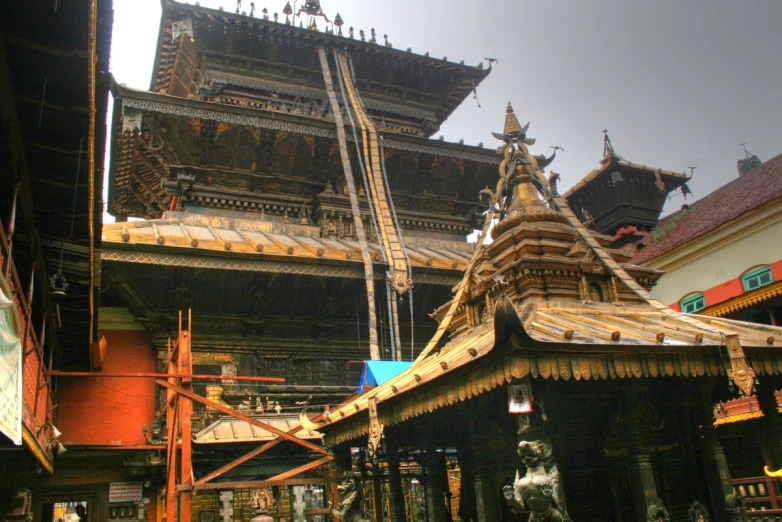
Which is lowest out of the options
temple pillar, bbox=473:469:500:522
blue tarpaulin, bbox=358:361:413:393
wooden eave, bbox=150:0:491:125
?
temple pillar, bbox=473:469:500:522

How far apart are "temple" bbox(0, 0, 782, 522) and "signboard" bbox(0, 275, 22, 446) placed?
2.45ft

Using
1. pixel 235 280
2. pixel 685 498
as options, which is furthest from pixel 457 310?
pixel 235 280

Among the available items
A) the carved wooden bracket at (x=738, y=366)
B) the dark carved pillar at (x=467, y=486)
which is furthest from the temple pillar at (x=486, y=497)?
the carved wooden bracket at (x=738, y=366)

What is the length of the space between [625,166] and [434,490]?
18.4 m

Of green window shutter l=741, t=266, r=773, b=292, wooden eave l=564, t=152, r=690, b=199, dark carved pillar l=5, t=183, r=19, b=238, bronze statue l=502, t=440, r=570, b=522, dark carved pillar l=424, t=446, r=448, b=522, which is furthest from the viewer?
wooden eave l=564, t=152, r=690, b=199

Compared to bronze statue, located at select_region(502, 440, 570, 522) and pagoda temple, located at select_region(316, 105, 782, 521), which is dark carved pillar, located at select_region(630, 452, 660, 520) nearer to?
pagoda temple, located at select_region(316, 105, 782, 521)

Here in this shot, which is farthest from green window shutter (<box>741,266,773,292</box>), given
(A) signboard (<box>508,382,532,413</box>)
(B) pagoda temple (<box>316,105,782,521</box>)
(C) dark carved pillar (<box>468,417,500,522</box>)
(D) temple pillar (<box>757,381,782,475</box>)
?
(A) signboard (<box>508,382,532,413</box>)

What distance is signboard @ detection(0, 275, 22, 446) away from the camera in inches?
221

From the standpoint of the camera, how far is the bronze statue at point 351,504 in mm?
8938

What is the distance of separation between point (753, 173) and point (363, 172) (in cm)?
1229

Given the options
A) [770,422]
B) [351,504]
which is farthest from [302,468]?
[770,422]

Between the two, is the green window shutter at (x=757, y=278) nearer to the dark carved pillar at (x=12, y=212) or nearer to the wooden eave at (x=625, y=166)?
the wooden eave at (x=625, y=166)

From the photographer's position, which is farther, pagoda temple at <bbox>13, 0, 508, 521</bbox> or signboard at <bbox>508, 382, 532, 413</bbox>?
pagoda temple at <bbox>13, 0, 508, 521</bbox>

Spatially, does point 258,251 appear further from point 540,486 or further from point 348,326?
point 540,486
